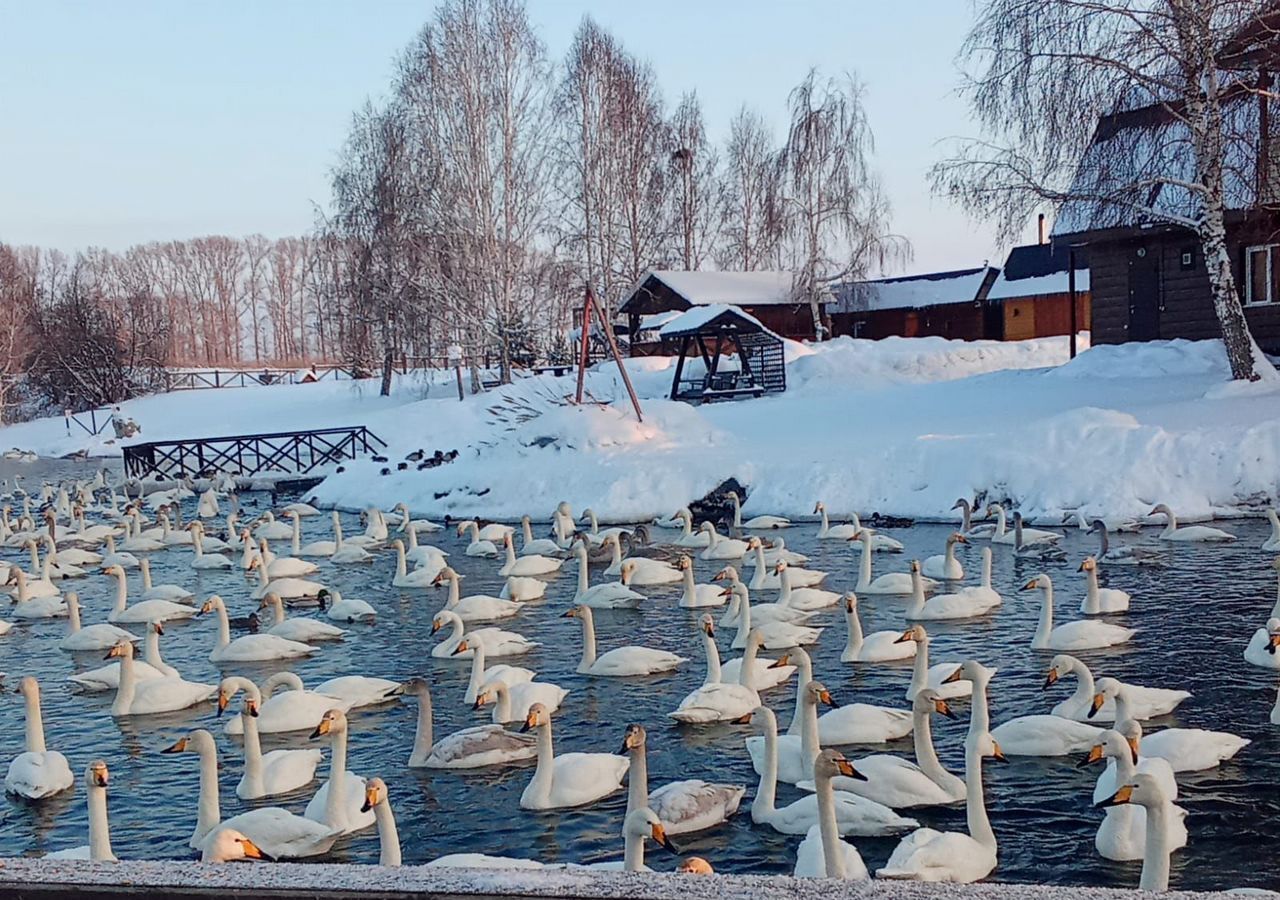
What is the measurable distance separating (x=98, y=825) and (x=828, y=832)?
13.7 ft

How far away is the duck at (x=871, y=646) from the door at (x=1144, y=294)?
70.4 feet

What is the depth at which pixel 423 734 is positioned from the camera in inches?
384

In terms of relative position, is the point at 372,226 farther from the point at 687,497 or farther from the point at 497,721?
the point at 497,721

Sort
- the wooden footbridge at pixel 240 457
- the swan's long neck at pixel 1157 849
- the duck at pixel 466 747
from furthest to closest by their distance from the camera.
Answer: the wooden footbridge at pixel 240 457 < the duck at pixel 466 747 < the swan's long neck at pixel 1157 849

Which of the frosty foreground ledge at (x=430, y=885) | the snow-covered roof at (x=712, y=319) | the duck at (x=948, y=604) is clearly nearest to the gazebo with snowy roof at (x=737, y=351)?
the snow-covered roof at (x=712, y=319)

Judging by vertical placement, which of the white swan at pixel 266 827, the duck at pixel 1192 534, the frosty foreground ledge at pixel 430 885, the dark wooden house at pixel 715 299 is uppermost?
the dark wooden house at pixel 715 299

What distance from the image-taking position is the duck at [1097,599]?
13312mm

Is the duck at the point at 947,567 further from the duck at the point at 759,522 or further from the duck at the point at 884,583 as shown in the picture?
the duck at the point at 759,522

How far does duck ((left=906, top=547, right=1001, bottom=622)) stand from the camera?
44.8ft

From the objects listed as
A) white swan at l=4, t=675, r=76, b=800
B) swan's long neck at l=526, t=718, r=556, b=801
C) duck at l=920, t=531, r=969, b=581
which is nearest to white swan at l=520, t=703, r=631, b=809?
swan's long neck at l=526, t=718, r=556, b=801

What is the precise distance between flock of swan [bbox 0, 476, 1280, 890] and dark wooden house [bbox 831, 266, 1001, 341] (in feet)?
104

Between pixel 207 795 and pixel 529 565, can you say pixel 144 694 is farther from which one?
pixel 529 565

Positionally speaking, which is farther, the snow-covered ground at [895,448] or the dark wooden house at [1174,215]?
the dark wooden house at [1174,215]

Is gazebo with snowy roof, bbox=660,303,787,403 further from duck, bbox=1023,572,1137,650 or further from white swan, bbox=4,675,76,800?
white swan, bbox=4,675,76,800
